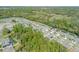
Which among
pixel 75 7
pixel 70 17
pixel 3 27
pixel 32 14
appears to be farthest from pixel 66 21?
pixel 3 27

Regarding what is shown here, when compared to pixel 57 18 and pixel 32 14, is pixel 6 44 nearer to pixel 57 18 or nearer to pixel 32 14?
pixel 32 14

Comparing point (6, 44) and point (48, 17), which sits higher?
point (48, 17)

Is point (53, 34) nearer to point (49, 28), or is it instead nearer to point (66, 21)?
point (49, 28)

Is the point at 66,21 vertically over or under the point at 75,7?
under
